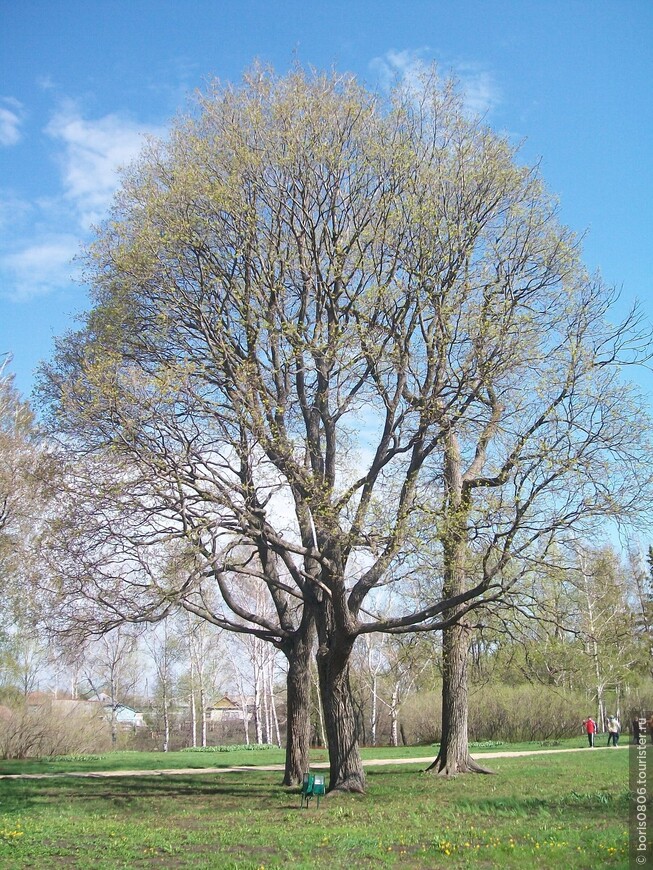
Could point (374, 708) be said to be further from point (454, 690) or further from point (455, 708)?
point (454, 690)

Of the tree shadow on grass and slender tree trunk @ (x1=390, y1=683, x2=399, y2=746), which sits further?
slender tree trunk @ (x1=390, y1=683, x2=399, y2=746)

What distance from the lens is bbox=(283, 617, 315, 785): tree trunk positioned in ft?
51.1

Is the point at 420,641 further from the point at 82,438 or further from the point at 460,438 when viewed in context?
the point at 82,438

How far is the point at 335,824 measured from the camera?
993 cm

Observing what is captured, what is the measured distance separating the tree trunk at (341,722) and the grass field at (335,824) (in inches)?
20.0

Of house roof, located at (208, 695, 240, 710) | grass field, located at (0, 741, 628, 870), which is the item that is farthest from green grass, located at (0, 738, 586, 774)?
house roof, located at (208, 695, 240, 710)

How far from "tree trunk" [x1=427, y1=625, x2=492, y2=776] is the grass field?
732 millimetres

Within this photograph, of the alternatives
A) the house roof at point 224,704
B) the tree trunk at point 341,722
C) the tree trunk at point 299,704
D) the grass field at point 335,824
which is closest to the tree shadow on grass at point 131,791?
the grass field at point 335,824

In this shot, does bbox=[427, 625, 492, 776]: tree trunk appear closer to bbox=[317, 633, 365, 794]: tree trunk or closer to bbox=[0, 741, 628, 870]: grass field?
bbox=[0, 741, 628, 870]: grass field

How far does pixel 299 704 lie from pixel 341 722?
285cm

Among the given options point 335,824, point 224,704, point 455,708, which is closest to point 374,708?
point 455,708

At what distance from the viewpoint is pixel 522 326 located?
1299cm

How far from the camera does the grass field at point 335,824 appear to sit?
24.5 ft

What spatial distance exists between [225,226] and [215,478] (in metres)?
4.87
